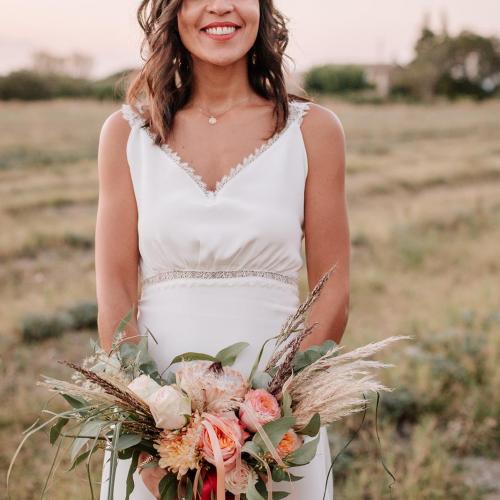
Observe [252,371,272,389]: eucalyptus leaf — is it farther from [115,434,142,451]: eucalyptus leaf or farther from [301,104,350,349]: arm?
[301,104,350,349]: arm

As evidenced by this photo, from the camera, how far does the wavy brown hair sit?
8.82 feet

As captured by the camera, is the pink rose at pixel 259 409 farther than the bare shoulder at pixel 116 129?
No

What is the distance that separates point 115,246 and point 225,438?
2.91ft

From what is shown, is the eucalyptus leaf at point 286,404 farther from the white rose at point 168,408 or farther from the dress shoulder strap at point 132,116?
the dress shoulder strap at point 132,116

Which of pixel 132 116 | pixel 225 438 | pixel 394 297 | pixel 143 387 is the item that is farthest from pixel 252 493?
pixel 394 297

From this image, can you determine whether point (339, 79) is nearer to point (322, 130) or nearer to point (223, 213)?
point (322, 130)

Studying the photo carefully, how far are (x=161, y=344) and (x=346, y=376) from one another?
2.90ft

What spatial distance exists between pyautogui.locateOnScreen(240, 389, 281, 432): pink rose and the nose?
124cm

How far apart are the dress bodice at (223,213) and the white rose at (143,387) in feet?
2.26

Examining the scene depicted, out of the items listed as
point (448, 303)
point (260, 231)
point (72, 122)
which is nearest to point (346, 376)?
point (260, 231)

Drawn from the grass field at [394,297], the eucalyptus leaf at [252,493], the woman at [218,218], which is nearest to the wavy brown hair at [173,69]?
the woman at [218,218]

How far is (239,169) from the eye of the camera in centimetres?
262

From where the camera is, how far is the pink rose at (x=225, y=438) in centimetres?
182

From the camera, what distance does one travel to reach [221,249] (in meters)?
2.53
